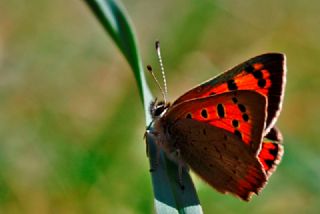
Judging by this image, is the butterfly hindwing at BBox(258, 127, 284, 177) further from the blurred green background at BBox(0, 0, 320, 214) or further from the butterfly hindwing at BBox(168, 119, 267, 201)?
the blurred green background at BBox(0, 0, 320, 214)

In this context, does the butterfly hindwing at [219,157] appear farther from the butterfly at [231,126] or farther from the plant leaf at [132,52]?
the plant leaf at [132,52]

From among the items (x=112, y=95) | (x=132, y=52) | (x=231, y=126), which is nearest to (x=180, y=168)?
(x=231, y=126)

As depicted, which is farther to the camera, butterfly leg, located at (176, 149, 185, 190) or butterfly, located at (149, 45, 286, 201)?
butterfly, located at (149, 45, 286, 201)

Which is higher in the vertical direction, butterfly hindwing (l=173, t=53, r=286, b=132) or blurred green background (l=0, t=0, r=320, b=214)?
butterfly hindwing (l=173, t=53, r=286, b=132)

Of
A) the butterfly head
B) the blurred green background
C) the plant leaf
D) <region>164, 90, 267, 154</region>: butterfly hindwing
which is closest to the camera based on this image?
the plant leaf

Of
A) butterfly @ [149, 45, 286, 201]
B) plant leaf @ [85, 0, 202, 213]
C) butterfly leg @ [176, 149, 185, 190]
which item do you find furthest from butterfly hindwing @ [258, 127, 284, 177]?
plant leaf @ [85, 0, 202, 213]

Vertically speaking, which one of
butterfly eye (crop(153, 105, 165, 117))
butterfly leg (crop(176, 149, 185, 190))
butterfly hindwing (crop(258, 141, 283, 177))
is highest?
butterfly eye (crop(153, 105, 165, 117))

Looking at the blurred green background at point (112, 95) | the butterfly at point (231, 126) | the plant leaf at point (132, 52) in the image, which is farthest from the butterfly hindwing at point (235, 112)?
the blurred green background at point (112, 95)

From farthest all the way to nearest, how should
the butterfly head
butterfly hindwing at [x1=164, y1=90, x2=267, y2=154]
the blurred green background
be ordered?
the blurred green background → the butterfly head → butterfly hindwing at [x1=164, y1=90, x2=267, y2=154]
